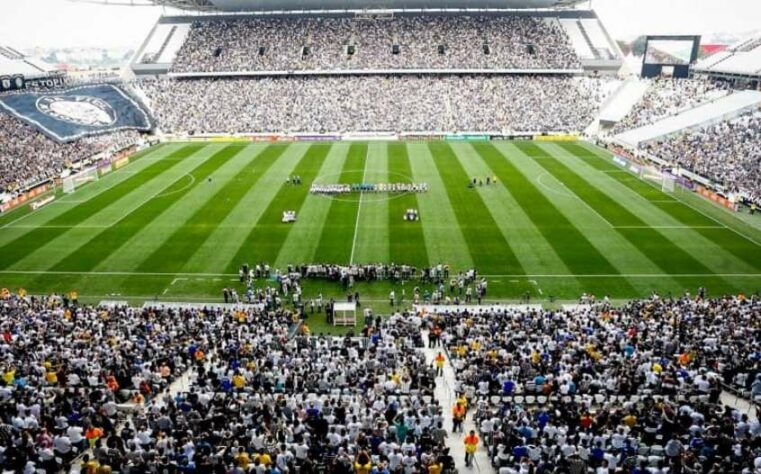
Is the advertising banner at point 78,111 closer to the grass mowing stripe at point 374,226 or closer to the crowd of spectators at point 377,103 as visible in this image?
the crowd of spectators at point 377,103

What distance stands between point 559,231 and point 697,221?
893 cm

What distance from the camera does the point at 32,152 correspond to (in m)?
50.4

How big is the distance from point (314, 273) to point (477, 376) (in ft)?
45.8

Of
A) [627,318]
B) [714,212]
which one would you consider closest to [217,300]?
[627,318]

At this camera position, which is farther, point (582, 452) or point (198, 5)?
point (198, 5)

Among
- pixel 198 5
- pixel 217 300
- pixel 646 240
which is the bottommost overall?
pixel 217 300

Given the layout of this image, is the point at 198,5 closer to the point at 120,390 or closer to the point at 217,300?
the point at 217,300

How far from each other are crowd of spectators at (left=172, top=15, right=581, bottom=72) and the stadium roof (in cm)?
160

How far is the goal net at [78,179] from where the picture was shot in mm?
44594

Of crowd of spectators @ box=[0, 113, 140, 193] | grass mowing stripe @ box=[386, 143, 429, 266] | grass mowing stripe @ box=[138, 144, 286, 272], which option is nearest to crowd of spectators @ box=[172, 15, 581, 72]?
crowd of spectators @ box=[0, 113, 140, 193]

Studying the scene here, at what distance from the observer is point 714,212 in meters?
38.3

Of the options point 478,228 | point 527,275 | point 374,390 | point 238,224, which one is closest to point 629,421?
point 374,390

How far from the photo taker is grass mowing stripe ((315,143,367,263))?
32094mm

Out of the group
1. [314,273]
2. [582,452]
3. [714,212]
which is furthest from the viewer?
[714,212]
